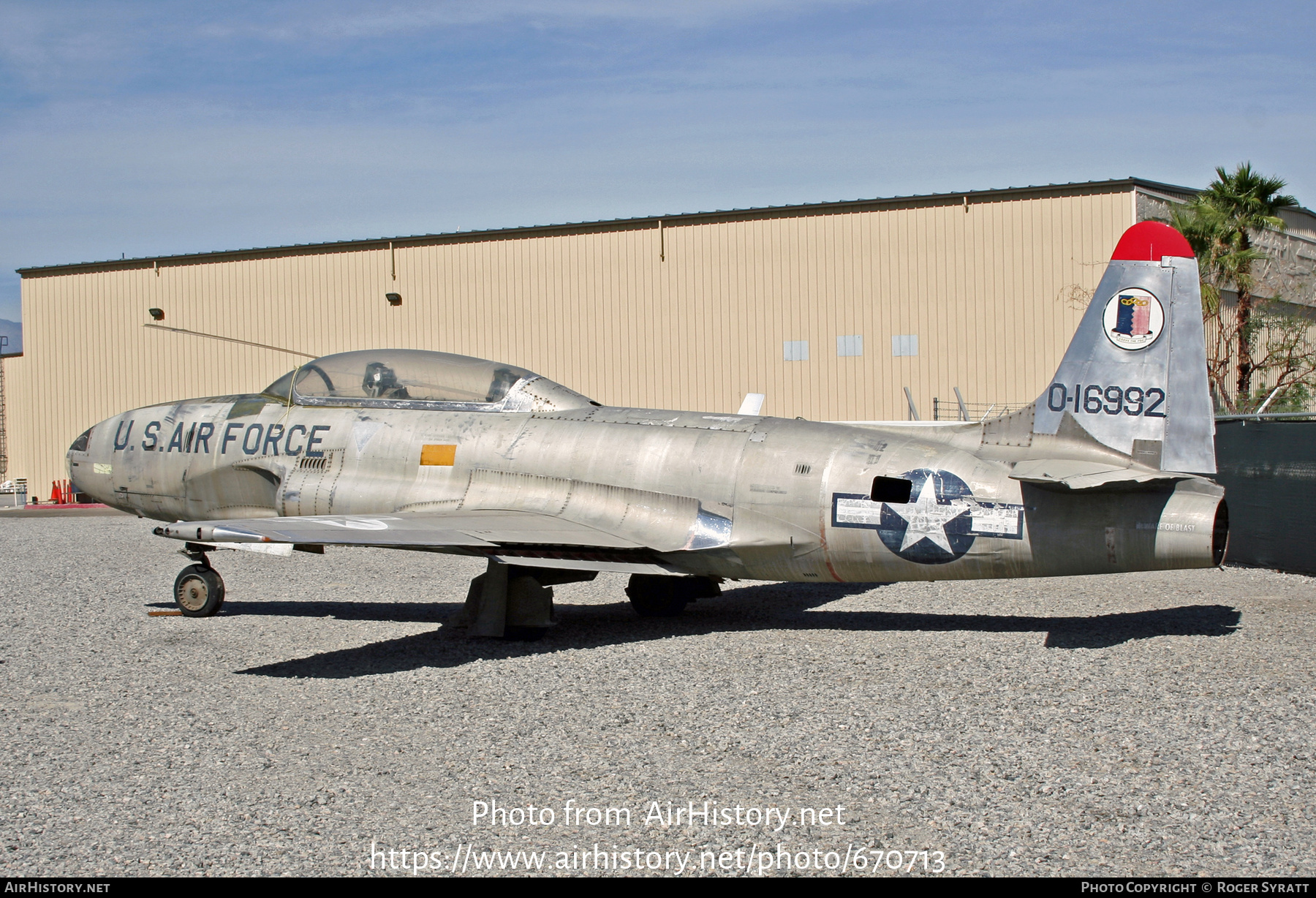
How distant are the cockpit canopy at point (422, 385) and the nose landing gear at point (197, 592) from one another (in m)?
2.07

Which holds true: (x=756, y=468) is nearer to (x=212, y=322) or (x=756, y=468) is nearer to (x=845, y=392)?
(x=845, y=392)

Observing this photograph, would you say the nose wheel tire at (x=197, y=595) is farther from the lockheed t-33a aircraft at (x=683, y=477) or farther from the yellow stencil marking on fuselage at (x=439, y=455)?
the yellow stencil marking on fuselage at (x=439, y=455)

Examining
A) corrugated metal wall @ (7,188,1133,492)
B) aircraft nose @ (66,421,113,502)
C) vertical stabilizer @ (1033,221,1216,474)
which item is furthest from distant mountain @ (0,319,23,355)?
vertical stabilizer @ (1033,221,1216,474)

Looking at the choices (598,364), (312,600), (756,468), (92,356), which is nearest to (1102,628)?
(756,468)

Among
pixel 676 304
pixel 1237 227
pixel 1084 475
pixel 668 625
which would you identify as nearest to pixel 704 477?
pixel 668 625

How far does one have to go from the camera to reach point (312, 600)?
12172 mm

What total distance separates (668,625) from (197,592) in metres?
5.03

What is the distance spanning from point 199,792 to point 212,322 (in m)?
27.3

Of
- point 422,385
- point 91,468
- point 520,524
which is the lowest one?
point 520,524

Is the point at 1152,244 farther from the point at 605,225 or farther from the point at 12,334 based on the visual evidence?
the point at 12,334

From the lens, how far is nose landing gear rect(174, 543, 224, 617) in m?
10.9

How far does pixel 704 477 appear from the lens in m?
9.73

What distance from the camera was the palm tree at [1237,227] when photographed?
2462cm

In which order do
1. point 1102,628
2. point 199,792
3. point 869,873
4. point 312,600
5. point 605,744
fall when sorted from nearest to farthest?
1. point 869,873
2. point 199,792
3. point 605,744
4. point 1102,628
5. point 312,600
